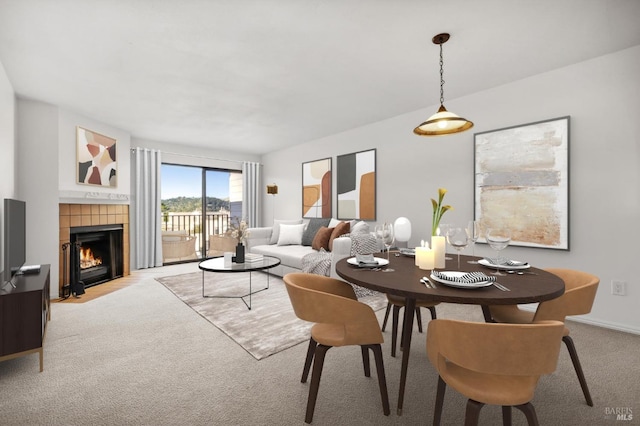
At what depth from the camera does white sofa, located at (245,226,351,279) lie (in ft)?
11.7

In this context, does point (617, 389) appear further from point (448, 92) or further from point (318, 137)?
point (318, 137)

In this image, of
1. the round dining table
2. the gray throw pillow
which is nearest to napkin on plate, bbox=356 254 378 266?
the round dining table

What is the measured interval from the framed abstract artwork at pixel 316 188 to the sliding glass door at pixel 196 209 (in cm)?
185

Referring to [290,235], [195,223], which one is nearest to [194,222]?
[195,223]

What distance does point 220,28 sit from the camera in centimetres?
217

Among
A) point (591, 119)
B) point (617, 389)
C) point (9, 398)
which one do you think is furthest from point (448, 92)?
point (9, 398)

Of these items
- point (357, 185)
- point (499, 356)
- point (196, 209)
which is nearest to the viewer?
point (499, 356)

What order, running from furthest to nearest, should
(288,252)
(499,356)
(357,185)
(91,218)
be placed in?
(357,185), (288,252), (91,218), (499,356)

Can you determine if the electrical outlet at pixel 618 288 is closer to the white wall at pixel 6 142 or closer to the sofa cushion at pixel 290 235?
the sofa cushion at pixel 290 235

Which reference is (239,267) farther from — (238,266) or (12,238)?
(12,238)

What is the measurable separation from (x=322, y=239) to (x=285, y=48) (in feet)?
8.91

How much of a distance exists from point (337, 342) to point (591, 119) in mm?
3109

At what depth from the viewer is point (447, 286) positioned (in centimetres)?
134

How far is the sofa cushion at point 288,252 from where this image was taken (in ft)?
13.6
